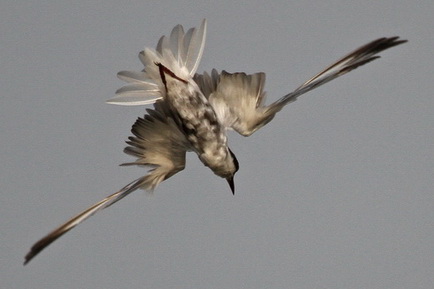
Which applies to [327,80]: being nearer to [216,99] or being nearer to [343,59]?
[343,59]

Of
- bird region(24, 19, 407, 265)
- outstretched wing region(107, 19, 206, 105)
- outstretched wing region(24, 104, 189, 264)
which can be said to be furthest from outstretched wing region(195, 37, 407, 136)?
outstretched wing region(24, 104, 189, 264)

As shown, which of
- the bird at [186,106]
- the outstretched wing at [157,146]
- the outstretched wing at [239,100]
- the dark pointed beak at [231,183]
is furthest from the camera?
the dark pointed beak at [231,183]

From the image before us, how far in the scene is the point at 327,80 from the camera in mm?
10719

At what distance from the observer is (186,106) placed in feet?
37.2

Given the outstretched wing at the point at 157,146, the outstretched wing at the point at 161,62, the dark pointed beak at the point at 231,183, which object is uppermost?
the outstretched wing at the point at 161,62

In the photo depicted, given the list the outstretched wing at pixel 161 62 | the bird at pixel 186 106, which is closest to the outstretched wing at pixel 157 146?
the bird at pixel 186 106

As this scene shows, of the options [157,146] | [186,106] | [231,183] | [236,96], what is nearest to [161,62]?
[186,106]

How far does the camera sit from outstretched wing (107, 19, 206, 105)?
37.4 ft

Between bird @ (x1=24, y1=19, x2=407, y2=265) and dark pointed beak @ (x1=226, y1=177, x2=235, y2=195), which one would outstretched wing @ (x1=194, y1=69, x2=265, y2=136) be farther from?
dark pointed beak @ (x1=226, y1=177, x2=235, y2=195)

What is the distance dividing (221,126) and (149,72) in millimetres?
1140

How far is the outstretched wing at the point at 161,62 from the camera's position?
11406mm

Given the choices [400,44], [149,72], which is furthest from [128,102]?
[400,44]

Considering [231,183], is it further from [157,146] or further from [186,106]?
[186,106]

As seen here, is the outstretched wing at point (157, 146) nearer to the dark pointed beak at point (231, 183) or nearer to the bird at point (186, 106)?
the bird at point (186, 106)
